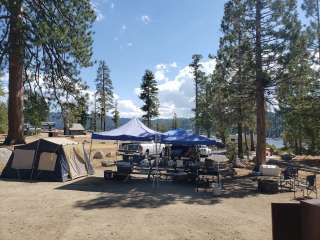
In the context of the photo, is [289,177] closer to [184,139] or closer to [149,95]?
[184,139]

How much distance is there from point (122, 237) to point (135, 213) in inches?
86.0

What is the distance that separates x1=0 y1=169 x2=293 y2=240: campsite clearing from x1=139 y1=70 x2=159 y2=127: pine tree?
46754 mm

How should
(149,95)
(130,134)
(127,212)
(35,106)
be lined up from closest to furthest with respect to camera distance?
(127,212), (130,134), (35,106), (149,95)

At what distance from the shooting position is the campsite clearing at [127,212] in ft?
28.0

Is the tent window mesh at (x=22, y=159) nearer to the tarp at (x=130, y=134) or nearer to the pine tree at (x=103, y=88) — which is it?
the tarp at (x=130, y=134)

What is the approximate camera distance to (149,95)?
61.8 m

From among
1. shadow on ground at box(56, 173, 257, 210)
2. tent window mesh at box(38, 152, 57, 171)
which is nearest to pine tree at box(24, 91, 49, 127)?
tent window mesh at box(38, 152, 57, 171)

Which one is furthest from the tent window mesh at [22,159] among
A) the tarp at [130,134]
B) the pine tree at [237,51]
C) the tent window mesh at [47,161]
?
the pine tree at [237,51]

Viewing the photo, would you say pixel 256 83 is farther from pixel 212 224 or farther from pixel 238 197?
pixel 212 224

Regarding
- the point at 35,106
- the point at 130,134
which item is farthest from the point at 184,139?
the point at 35,106

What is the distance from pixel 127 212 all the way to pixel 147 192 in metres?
3.49

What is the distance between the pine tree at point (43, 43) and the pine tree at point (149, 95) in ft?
125

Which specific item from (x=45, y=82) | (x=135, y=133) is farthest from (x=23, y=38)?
(x=135, y=133)

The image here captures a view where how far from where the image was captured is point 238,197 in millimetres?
13289
